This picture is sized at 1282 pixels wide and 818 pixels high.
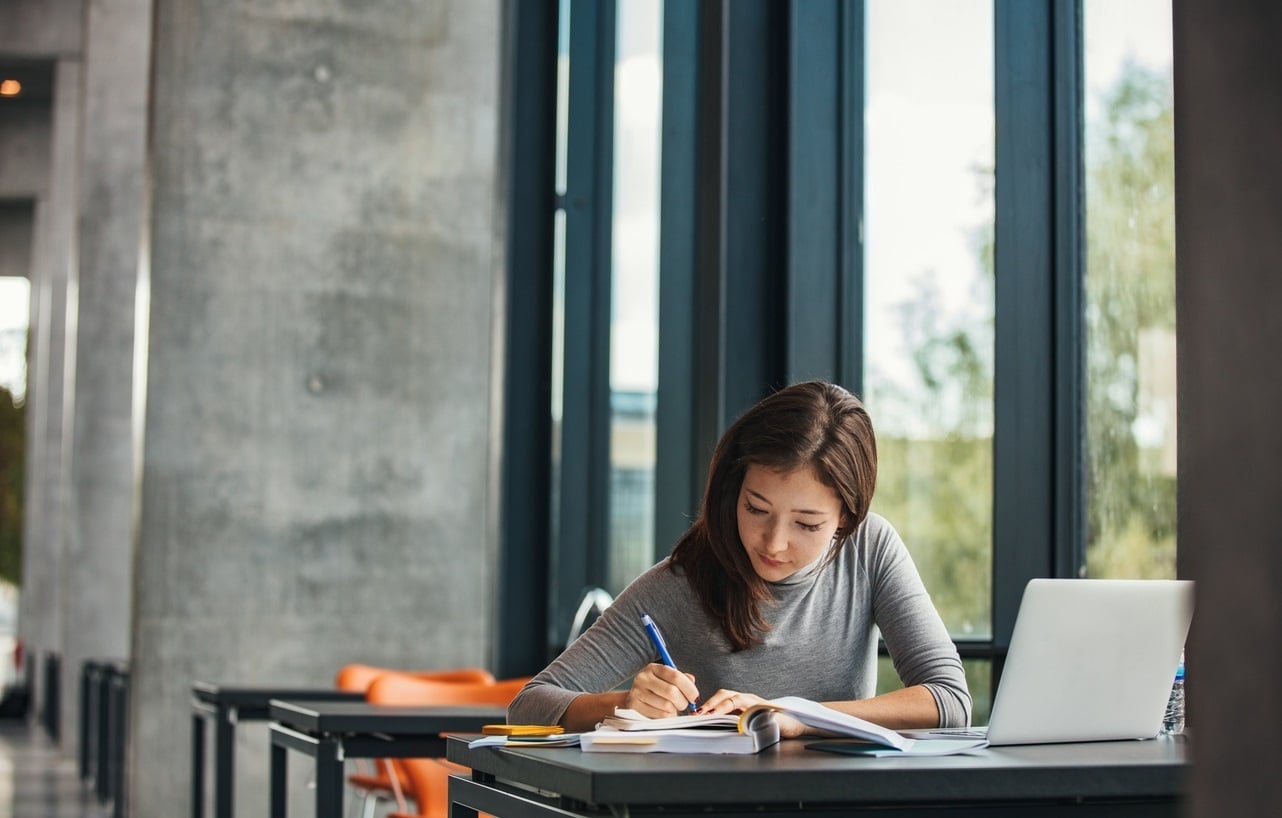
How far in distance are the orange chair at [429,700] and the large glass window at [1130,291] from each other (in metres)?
1.56

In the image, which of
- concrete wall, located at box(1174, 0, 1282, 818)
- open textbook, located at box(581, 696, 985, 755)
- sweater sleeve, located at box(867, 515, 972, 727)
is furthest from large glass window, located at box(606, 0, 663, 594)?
concrete wall, located at box(1174, 0, 1282, 818)

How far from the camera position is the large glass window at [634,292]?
4902 millimetres

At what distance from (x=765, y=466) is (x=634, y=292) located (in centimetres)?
276

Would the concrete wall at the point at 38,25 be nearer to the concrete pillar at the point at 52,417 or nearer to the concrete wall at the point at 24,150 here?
the concrete pillar at the point at 52,417

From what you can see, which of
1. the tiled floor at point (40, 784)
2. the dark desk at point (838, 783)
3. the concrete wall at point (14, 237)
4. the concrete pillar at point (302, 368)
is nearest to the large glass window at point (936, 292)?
the dark desk at point (838, 783)

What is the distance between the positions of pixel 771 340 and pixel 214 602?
2.70 metres

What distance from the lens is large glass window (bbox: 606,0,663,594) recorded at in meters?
4.90

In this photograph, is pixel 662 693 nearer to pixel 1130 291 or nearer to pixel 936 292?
pixel 1130 291

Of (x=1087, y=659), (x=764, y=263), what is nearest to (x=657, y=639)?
(x=1087, y=659)

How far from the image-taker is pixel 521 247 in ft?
17.8

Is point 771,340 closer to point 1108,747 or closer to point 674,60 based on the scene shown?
point 674,60

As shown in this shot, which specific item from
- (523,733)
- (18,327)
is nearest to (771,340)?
(523,733)

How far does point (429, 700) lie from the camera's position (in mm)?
3975

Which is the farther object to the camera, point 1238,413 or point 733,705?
point 733,705
